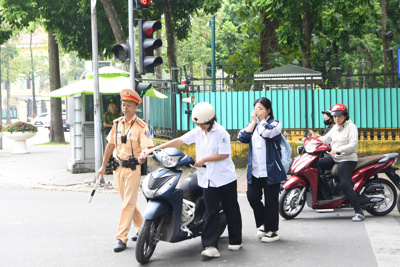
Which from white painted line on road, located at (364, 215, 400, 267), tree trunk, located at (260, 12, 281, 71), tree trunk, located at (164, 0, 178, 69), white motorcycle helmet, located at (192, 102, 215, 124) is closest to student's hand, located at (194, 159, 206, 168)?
white motorcycle helmet, located at (192, 102, 215, 124)

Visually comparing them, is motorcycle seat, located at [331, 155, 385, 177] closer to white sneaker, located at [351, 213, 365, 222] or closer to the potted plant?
white sneaker, located at [351, 213, 365, 222]

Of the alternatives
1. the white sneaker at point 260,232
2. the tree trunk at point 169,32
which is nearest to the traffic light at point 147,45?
the white sneaker at point 260,232

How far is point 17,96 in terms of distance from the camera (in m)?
95.1

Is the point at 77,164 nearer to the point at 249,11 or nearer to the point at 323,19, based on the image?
the point at 249,11

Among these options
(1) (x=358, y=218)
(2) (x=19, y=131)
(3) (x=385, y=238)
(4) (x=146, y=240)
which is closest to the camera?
(4) (x=146, y=240)

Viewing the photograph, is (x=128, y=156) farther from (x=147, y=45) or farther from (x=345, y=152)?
(x=147, y=45)

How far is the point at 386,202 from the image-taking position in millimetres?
8922

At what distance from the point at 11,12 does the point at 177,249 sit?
16666mm

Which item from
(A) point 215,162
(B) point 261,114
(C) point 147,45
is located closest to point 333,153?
(B) point 261,114

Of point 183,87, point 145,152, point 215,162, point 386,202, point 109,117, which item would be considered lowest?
point 386,202

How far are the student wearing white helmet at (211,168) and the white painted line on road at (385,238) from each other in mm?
1688

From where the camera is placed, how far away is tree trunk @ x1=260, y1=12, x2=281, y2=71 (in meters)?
21.5

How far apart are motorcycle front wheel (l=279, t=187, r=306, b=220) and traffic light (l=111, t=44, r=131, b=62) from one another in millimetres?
4556

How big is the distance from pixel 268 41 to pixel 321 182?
44.5 feet
